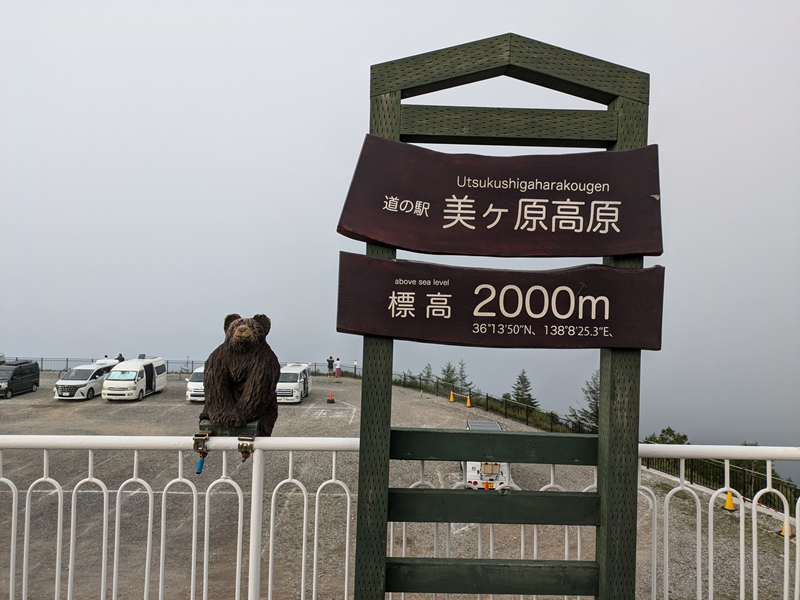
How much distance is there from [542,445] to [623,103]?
1.88m

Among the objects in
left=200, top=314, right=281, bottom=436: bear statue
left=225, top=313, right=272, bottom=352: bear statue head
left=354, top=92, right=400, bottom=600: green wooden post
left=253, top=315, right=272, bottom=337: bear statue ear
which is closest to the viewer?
left=354, top=92, right=400, bottom=600: green wooden post

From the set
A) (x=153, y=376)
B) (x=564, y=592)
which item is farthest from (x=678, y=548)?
(x=153, y=376)

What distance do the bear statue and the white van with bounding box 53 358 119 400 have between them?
67.0 feet

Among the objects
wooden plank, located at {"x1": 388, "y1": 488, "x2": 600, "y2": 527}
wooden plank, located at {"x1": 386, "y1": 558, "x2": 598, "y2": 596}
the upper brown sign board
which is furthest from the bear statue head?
wooden plank, located at {"x1": 386, "y1": 558, "x2": 598, "y2": 596}

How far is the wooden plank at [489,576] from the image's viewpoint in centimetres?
235

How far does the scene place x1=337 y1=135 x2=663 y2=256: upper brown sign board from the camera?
238 cm

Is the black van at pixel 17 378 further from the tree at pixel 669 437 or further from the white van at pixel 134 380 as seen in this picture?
the tree at pixel 669 437

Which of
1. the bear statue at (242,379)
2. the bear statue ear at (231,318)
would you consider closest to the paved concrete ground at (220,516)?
the bear statue at (242,379)

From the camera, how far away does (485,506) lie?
2.38 m

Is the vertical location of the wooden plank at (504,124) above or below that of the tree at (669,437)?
above

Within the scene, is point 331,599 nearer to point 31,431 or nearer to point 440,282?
point 440,282

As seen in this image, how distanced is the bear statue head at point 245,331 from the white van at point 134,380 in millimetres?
19085

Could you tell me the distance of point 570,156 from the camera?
8.04ft

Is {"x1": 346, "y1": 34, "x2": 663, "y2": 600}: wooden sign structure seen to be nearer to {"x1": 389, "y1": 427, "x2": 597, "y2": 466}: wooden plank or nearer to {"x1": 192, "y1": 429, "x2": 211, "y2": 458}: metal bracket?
{"x1": 389, "y1": 427, "x2": 597, "y2": 466}: wooden plank
